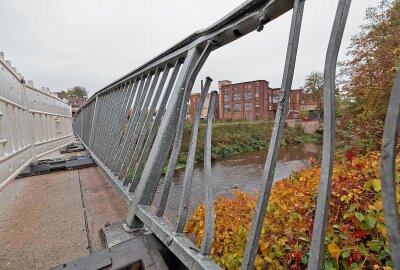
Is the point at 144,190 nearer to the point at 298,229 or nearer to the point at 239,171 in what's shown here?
the point at 298,229

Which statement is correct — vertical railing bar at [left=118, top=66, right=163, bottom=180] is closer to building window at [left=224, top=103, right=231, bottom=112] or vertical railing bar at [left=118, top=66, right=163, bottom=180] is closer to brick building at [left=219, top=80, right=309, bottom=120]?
brick building at [left=219, top=80, right=309, bottom=120]

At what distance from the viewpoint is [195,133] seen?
50.3 inches

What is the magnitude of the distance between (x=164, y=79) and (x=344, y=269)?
2053 millimetres

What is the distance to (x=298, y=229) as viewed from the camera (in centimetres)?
242

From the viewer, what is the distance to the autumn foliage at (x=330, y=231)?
175 centimetres

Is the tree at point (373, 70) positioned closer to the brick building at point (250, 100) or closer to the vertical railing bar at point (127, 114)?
the vertical railing bar at point (127, 114)

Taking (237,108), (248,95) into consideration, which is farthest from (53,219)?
(237,108)

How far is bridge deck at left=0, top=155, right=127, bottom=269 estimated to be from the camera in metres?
1.40

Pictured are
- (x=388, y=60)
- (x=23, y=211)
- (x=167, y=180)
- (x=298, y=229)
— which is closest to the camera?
(x=167, y=180)

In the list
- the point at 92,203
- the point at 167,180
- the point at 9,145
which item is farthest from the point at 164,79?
the point at 9,145

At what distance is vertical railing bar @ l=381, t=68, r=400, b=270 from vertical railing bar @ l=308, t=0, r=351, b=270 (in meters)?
0.12

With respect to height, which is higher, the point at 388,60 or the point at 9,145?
the point at 388,60

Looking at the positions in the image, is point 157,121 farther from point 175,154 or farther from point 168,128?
point 175,154

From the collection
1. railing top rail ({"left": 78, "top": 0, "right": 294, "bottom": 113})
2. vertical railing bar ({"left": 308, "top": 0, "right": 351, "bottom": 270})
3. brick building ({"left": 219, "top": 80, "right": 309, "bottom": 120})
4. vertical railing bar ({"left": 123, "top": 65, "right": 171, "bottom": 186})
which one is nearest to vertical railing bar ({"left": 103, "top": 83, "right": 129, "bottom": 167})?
vertical railing bar ({"left": 123, "top": 65, "right": 171, "bottom": 186})
